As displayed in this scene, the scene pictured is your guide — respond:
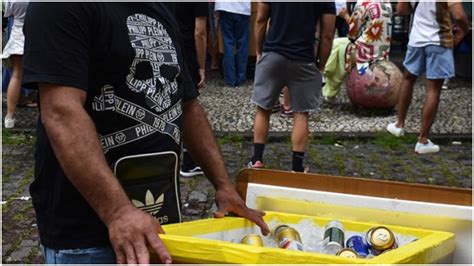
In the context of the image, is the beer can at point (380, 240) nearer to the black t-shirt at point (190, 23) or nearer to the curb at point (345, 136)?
the black t-shirt at point (190, 23)

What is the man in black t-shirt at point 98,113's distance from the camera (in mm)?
1900

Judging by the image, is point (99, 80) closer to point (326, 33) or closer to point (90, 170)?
point (90, 170)

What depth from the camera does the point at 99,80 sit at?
2.02 m

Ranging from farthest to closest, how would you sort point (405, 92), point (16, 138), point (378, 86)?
point (378, 86)
point (16, 138)
point (405, 92)

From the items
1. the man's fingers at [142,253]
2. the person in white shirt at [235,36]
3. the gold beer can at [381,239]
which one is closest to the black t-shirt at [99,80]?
the man's fingers at [142,253]

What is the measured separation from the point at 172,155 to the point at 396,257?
67 cm

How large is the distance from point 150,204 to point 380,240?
0.68 metres

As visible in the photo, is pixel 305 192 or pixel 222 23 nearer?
pixel 305 192

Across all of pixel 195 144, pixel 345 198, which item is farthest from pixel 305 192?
pixel 195 144

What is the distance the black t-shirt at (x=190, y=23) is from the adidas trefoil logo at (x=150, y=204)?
11.0 feet

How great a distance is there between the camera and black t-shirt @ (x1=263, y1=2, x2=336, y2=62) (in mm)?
5648

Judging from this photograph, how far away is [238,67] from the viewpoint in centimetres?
1028

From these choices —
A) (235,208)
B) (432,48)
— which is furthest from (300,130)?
(235,208)

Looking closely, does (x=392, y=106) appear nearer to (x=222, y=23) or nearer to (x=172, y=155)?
(x=222, y=23)
